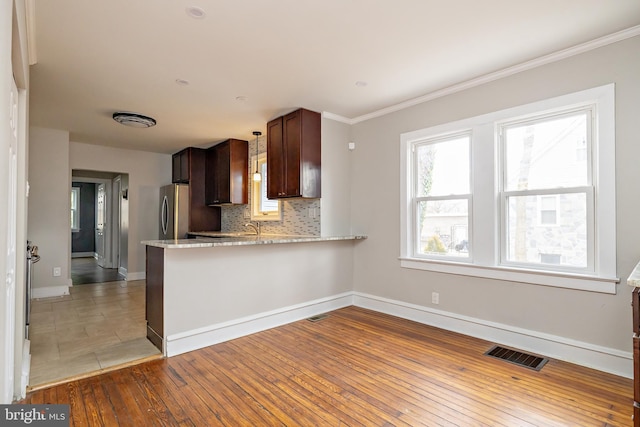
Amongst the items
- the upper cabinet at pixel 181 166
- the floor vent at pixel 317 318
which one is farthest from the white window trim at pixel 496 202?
the upper cabinet at pixel 181 166

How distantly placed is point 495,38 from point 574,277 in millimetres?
2001

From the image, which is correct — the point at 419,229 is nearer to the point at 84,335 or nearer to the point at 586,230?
the point at 586,230

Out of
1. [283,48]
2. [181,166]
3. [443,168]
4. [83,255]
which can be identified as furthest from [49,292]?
[83,255]

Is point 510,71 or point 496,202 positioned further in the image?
point 496,202

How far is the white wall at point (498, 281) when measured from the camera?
2477mm

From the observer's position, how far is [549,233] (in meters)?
2.90

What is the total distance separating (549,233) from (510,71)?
151 cm

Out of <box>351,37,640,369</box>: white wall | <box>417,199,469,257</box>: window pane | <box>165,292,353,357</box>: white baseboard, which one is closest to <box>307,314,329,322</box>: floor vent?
<box>165,292,353,357</box>: white baseboard

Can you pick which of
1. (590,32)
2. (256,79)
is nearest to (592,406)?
(590,32)

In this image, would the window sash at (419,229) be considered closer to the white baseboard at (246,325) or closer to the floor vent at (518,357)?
the floor vent at (518,357)

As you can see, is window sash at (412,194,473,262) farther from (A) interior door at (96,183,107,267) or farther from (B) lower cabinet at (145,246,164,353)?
(A) interior door at (96,183,107,267)

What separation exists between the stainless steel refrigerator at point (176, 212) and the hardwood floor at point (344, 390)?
3.52m

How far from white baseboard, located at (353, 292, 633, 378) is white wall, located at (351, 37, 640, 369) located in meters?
0.03

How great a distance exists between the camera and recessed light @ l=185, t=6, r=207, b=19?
2.16m
